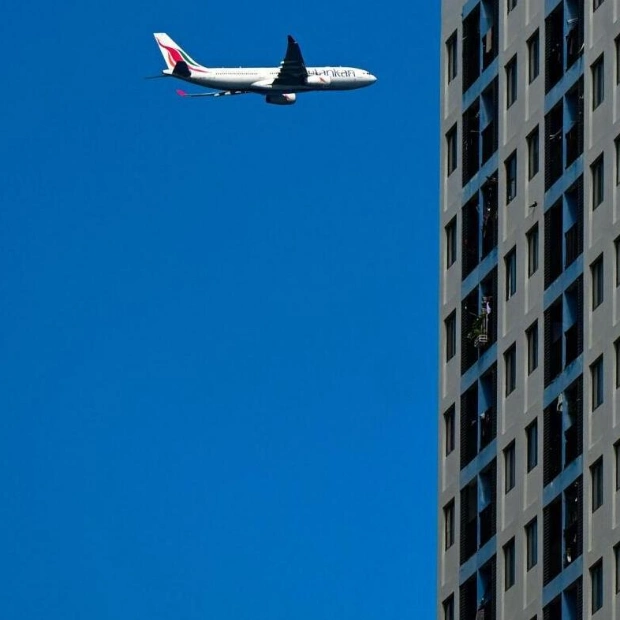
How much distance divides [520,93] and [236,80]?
10718 centimetres

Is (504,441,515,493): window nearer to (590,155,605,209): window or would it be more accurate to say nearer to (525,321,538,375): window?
(525,321,538,375): window

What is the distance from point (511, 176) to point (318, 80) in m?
101

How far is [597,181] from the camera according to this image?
65.2m

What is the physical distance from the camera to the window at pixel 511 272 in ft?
230

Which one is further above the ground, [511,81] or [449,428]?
[511,81]

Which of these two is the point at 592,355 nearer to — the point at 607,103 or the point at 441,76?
the point at 607,103

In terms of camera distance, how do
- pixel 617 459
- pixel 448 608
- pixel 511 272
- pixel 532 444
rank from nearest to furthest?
pixel 617 459
pixel 532 444
pixel 511 272
pixel 448 608

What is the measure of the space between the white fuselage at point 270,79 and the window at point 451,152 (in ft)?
305

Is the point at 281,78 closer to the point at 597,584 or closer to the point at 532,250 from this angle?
the point at 532,250

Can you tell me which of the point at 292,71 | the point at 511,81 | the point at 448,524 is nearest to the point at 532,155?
the point at 511,81

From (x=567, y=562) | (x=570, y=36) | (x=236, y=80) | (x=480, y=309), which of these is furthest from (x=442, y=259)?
(x=236, y=80)

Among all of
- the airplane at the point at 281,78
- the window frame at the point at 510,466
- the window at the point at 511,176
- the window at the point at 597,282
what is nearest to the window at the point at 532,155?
the window at the point at 511,176

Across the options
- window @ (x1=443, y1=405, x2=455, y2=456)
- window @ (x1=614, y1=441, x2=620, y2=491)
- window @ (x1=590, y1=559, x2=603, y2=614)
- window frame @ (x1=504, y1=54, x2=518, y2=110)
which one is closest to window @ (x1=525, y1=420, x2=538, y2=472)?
window @ (x1=614, y1=441, x2=620, y2=491)

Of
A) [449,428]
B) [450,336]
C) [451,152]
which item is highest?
[451,152]
